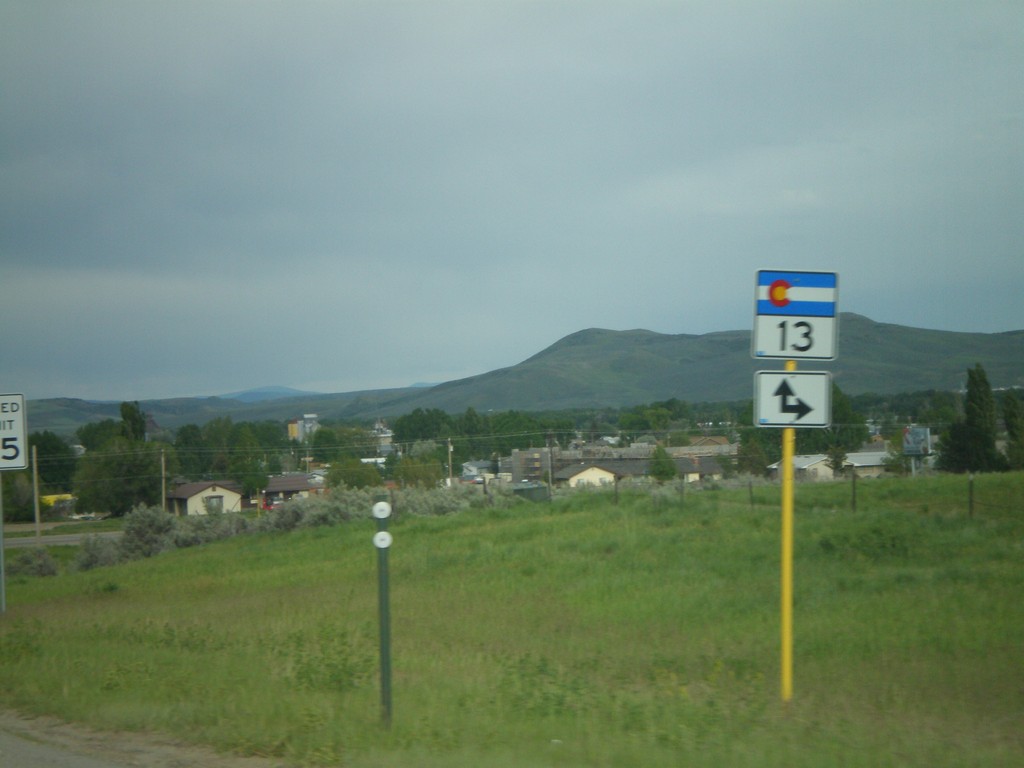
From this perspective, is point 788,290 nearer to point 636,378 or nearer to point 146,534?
point 146,534

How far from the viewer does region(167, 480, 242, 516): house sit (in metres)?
60.7

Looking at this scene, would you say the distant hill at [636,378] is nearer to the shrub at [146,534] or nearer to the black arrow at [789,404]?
the shrub at [146,534]

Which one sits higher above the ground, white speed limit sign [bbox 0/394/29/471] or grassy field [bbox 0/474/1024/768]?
white speed limit sign [bbox 0/394/29/471]

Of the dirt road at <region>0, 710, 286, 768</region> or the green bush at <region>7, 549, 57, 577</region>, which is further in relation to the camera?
the green bush at <region>7, 549, 57, 577</region>

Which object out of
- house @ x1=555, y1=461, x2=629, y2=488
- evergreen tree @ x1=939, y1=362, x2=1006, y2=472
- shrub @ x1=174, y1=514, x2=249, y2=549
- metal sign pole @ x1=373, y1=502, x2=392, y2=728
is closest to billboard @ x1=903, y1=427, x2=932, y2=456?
evergreen tree @ x1=939, y1=362, x2=1006, y2=472

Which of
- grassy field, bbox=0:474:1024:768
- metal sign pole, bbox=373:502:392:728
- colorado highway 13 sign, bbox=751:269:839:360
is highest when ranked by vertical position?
colorado highway 13 sign, bbox=751:269:839:360

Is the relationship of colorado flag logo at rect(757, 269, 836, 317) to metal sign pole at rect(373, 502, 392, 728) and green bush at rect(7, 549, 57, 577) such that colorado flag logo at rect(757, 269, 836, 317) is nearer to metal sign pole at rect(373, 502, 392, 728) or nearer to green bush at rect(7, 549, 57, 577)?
metal sign pole at rect(373, 502, 392, 728)

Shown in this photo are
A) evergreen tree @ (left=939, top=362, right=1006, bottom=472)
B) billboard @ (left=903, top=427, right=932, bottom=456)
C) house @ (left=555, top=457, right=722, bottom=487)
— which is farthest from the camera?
→ house @ (left=555, top=457, right=722, bottom=487)

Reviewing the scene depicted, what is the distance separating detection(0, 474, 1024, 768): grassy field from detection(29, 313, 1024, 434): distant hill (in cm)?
1951

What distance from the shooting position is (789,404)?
26.6ft

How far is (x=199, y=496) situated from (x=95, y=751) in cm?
5715

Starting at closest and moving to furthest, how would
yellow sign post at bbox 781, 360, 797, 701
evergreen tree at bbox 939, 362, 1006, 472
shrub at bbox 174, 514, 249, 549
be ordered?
yellow sign post at bbox 781, 360, 797, 701 < shrub at bbox 174, 514, 249, 549 < evergreen tree at bbox 939, 362, 1006, 472

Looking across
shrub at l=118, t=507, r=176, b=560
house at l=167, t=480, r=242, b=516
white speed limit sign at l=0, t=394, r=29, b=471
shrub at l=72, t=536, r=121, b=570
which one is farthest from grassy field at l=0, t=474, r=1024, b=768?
house at l=167, t=480, r=242, b=516

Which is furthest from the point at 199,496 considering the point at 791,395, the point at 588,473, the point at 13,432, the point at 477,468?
the point at 791,395
